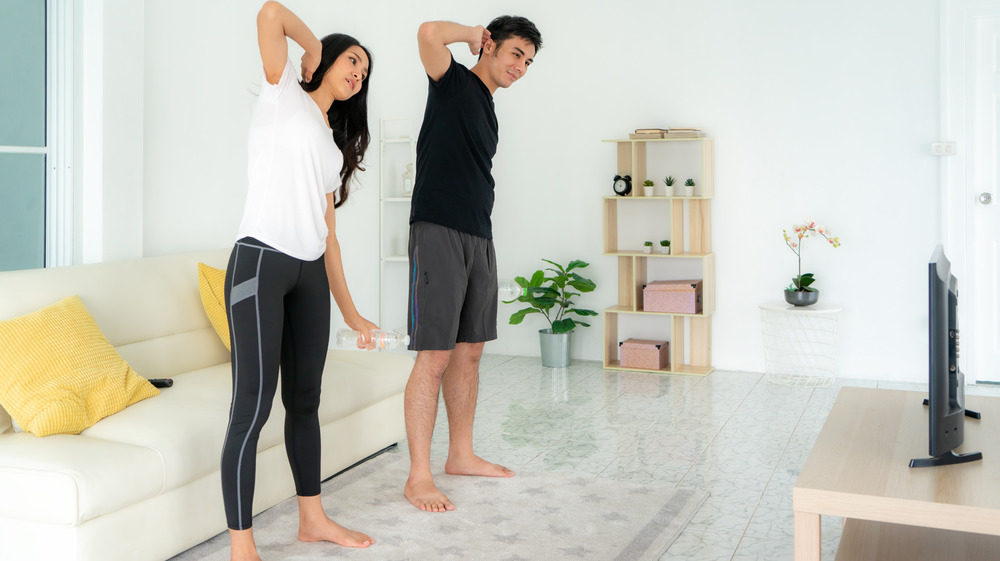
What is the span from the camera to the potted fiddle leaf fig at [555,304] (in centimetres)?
502

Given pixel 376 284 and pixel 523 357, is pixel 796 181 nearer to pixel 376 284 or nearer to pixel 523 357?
pixel 523 357

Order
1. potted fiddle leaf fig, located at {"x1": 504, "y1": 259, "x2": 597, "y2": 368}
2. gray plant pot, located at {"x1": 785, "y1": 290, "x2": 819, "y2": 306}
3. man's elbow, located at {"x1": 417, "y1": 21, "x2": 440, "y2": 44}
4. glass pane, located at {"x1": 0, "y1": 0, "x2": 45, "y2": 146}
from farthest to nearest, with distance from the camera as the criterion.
A: potted fiddle leaf fig, located at {"x1": 504, "y1": 259, "x2": 597, "y2": 368}
gray plant pot, located at {"x1": 785, "y1": 290, "x2": 819, "y2": 306}
glass pane, located at {"x1": 0, "y1": 0, "x2": 45, "y2": 146}
man's elbow, located at {"x1": 417, "y1": 21, "x2": 440, "y2": 44}

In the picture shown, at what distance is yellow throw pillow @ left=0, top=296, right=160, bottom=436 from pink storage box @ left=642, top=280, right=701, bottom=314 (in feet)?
10.0

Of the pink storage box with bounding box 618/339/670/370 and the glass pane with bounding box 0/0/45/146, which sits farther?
the pink storage box with bounding box 618/339/670/370

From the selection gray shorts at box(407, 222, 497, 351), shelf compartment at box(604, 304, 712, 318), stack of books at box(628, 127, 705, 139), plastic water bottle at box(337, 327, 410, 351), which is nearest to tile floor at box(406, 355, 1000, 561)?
shelf compartment at box(604, 304, 712, 318)

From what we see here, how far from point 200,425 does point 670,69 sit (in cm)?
362

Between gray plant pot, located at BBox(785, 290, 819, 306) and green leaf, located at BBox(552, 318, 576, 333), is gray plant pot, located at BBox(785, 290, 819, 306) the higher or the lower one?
the higher one

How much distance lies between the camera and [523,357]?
5445mm

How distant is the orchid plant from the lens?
4.56m

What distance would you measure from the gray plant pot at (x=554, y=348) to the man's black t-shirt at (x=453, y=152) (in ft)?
8.13

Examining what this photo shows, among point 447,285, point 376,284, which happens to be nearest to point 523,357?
point 376,284

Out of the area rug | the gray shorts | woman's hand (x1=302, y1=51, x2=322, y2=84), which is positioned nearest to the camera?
woman's hand (x1=302, y1=51, x2=322, y2=84)

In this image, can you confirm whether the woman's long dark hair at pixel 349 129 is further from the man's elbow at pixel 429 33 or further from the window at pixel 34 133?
the window at pixel 34 133

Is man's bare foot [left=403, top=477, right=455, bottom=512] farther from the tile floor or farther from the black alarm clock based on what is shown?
the black alarm clock
